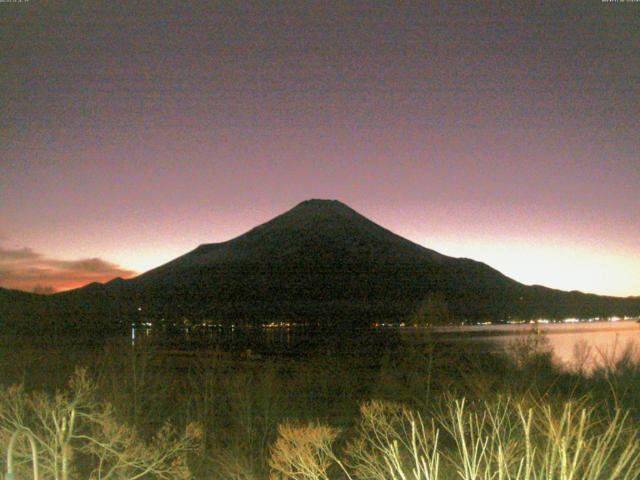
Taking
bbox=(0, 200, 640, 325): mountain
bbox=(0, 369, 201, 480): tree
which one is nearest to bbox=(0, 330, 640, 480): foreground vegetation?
bbox=(0, 369, 201, 480): tree

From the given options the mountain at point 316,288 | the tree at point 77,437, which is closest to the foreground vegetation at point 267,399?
the tree at point 77,437

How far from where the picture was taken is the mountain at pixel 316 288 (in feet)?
502

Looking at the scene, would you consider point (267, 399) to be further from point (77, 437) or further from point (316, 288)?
point (316, 288)

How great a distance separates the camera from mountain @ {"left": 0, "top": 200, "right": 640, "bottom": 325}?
15288 centimetres

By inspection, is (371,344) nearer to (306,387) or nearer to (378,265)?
(306,387)

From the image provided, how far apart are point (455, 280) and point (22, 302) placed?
92.6 metres

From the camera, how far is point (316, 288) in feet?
555

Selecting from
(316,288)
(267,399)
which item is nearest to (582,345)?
(267,399)

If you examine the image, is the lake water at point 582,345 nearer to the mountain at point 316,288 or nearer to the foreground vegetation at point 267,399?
the foreground vegetation at point 267,399

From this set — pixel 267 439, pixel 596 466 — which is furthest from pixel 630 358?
pixel 596 466

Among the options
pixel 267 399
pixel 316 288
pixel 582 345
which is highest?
pixel 316 288

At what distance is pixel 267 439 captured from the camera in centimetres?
3512

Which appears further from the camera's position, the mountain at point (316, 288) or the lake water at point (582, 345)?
Result: the mountain at point (316, 288)

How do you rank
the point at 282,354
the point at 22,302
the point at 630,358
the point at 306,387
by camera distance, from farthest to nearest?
1. the point at 22,302
2. the point at 282,354
3. the point at 306,387
4. the point at 630,358
